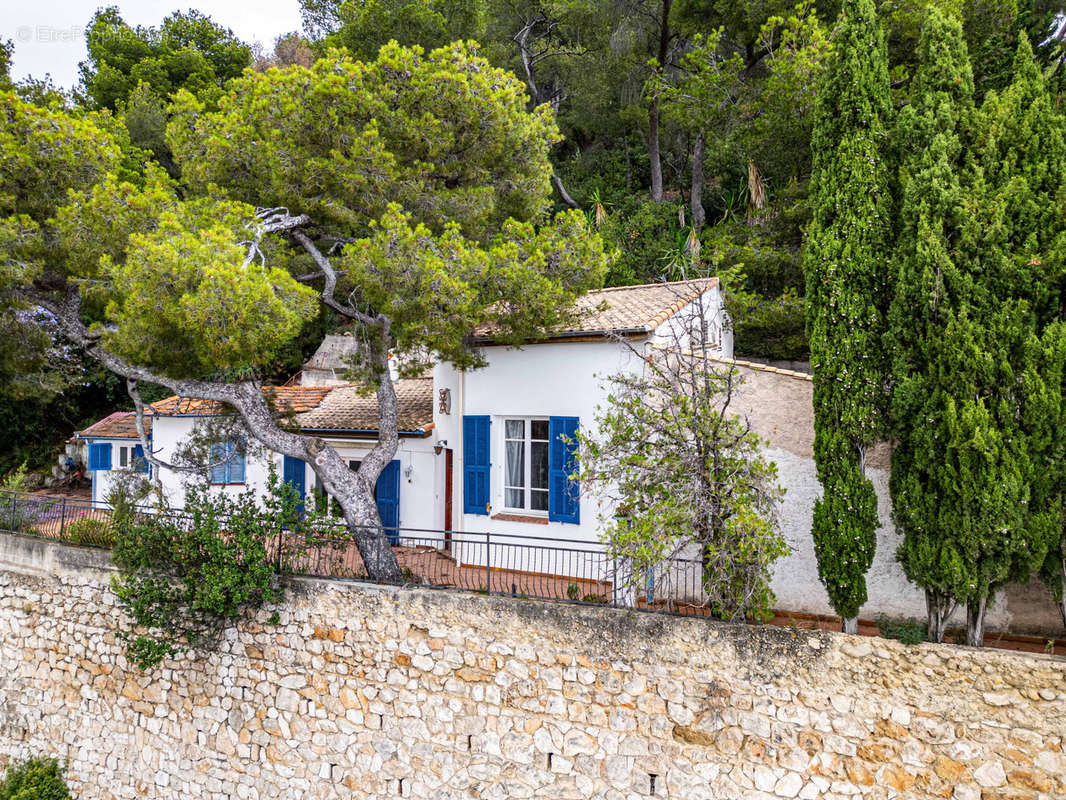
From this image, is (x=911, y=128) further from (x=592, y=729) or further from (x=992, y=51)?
(x=592, y=729)

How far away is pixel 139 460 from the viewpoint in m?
17.0

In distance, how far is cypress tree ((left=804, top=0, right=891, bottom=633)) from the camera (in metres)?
7.31

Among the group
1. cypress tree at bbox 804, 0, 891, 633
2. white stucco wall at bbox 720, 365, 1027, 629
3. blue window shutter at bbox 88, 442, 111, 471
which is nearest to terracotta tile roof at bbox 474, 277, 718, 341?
white stucco wall at bbox 720, 365, 1027, 629

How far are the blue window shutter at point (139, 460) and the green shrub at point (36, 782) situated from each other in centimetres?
719

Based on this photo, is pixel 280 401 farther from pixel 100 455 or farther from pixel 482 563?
pixel 100 455

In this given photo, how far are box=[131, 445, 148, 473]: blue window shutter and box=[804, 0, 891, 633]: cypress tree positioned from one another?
16314mm

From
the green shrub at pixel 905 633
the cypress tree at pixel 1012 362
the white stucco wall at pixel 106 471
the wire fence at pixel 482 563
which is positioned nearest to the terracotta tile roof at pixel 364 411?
the wire fence at pixel 482 563

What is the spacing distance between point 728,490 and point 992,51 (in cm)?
947

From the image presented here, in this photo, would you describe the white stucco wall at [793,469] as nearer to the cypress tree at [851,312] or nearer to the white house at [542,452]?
the white house at [542,452]

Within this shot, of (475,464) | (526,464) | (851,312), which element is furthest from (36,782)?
(851,312)

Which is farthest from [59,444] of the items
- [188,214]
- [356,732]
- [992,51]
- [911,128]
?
[992,51]

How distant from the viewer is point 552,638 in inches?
322

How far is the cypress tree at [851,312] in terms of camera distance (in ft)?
24.0

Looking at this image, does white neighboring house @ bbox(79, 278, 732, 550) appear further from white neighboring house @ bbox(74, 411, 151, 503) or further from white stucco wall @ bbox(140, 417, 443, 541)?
white neighboring house @ bbox(74, 411, 151, 503)
